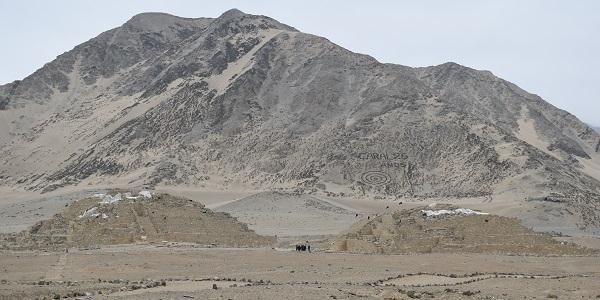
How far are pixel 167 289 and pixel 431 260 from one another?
1396 centimetres

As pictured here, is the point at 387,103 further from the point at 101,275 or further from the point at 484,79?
the point at 101,275

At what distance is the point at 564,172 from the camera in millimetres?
85938

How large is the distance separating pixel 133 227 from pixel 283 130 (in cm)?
5440

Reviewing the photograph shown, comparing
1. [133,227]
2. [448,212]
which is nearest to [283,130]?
[133,227]

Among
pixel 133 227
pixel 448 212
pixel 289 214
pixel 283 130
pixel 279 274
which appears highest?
pixel 283 130

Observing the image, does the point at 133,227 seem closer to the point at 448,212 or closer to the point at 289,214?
the point at 448,212

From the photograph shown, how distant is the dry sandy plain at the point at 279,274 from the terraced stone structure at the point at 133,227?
81.2 inches

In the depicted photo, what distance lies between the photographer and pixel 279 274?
93.9 ft

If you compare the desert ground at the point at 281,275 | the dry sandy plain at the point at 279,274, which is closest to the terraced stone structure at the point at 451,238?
the dry sandy plain at the point at 279,274

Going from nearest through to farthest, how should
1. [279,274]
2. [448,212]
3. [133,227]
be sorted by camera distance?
[279,274] → [448,212] → [133,227]

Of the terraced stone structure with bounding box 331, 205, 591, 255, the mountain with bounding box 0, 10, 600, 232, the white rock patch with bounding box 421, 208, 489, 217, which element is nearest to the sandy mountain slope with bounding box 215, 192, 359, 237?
the mountain with bounding box 0, 10, 600, 232

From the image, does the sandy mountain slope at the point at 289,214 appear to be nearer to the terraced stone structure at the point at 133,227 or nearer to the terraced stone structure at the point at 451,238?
the terraced stone structure at the point at 133,227

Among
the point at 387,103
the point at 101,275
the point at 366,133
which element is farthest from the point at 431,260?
the point at 387,103

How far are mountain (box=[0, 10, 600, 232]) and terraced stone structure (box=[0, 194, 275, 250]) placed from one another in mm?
35022
